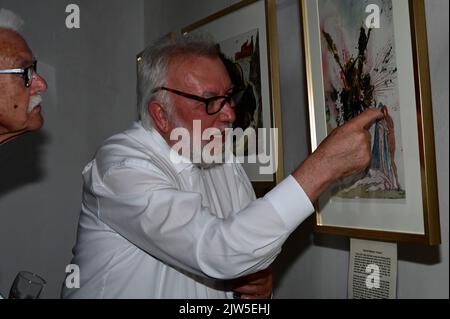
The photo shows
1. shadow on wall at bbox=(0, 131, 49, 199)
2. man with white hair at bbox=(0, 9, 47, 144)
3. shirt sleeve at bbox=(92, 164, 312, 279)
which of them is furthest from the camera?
shadow on wall at bbox=(0, 131, 49, 199)

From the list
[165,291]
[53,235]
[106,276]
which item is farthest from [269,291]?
[53,235]

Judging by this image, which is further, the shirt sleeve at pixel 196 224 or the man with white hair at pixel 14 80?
the man with white hair at pixel 14 80

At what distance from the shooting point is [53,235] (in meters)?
2.18

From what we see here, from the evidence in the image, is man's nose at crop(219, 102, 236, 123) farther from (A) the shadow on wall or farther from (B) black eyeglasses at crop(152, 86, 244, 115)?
(A) the shadow on wall

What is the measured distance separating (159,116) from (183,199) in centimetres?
38

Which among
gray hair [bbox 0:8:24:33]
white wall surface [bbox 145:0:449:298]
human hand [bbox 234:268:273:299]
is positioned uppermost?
gray hair [bbox 0:8:24:33]

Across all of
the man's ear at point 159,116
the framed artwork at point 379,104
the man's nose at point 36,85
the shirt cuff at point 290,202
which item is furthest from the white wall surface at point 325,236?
the man's nose at point 36,85

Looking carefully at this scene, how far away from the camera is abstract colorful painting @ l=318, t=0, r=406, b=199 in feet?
3.55

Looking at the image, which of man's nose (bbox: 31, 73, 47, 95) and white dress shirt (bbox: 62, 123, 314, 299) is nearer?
white dress shirt (bbox: 62, 123, 314, 299)

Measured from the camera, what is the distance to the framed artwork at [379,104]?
1013 millimetres

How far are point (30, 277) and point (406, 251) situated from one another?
2.93ft

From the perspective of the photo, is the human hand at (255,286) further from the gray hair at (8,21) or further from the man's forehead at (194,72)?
the gray hair at (8,21)

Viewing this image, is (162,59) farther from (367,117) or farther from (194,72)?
(367,117)

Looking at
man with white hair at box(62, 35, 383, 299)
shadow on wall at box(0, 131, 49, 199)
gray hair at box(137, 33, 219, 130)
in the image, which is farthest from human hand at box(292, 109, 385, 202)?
shadow on wall at box(0, 131, 49, 199)
